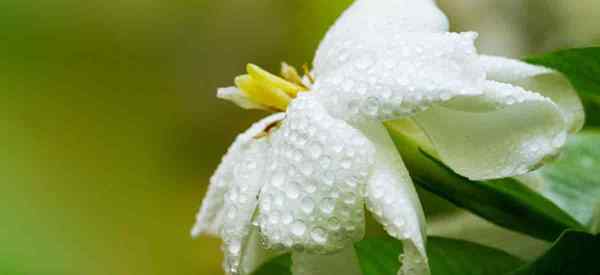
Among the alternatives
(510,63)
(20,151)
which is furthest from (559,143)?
(20,151)

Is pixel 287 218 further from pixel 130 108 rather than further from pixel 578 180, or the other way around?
pixel 130 108

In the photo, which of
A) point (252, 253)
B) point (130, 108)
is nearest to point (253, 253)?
point (252, 253)

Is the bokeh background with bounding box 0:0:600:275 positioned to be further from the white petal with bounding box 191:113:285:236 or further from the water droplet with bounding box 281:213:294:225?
the water droplet with bounding box 281:213:294:225

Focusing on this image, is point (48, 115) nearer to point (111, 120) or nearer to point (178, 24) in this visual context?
point (111, 120)

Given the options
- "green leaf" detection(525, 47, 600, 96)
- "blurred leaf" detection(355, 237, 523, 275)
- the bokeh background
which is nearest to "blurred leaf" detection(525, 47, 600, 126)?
"green leaf" detection(525, 47, 600, 96)

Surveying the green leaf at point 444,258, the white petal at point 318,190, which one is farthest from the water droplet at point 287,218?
the green leaf at point 444,258

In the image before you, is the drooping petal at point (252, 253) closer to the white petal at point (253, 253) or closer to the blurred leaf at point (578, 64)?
the white petal at point (253, 253)
